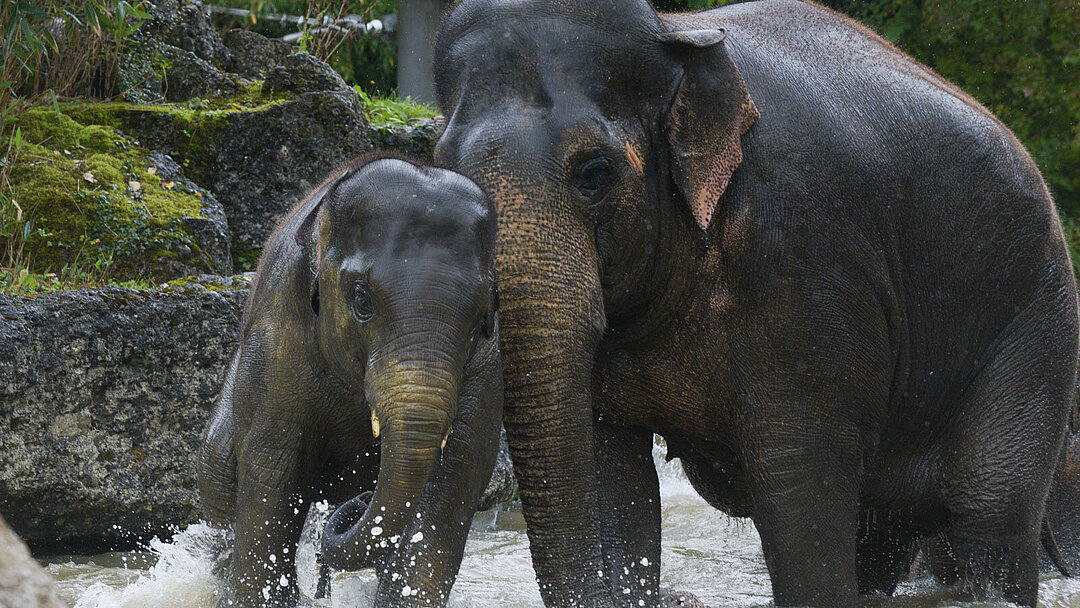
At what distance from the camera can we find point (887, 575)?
578 cm

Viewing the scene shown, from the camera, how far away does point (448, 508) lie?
421 cm

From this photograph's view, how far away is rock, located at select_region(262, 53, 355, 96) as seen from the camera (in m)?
9.08

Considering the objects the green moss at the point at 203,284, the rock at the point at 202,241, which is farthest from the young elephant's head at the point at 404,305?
the rock at the point at 202,241

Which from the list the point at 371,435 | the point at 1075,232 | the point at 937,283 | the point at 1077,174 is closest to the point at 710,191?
the point at 937,283

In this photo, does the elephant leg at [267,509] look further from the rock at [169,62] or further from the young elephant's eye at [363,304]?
the rock at [169,62]

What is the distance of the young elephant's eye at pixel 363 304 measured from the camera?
12.5ft

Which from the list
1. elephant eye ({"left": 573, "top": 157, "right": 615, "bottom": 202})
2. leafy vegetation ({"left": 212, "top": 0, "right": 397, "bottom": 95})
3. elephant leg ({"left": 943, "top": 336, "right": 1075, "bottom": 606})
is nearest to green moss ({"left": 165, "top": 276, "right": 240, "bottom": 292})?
elephant eye ({"left": 573, "top": 157, "right": 615, "bottom": 202})

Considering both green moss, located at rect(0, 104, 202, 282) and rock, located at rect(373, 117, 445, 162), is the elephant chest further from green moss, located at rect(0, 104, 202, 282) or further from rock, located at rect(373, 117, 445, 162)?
rock, located at rect(373, 117, 445, 162)

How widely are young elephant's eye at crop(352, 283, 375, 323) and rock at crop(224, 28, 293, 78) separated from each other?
768cm

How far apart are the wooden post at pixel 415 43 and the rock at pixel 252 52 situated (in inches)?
128

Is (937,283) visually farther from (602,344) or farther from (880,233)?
(602,344)

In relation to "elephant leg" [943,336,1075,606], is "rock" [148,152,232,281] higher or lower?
lower

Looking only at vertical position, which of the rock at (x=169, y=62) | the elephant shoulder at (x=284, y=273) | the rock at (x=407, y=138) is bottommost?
the rock at (x=407, y=138)

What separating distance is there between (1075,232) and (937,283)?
1013 cm
